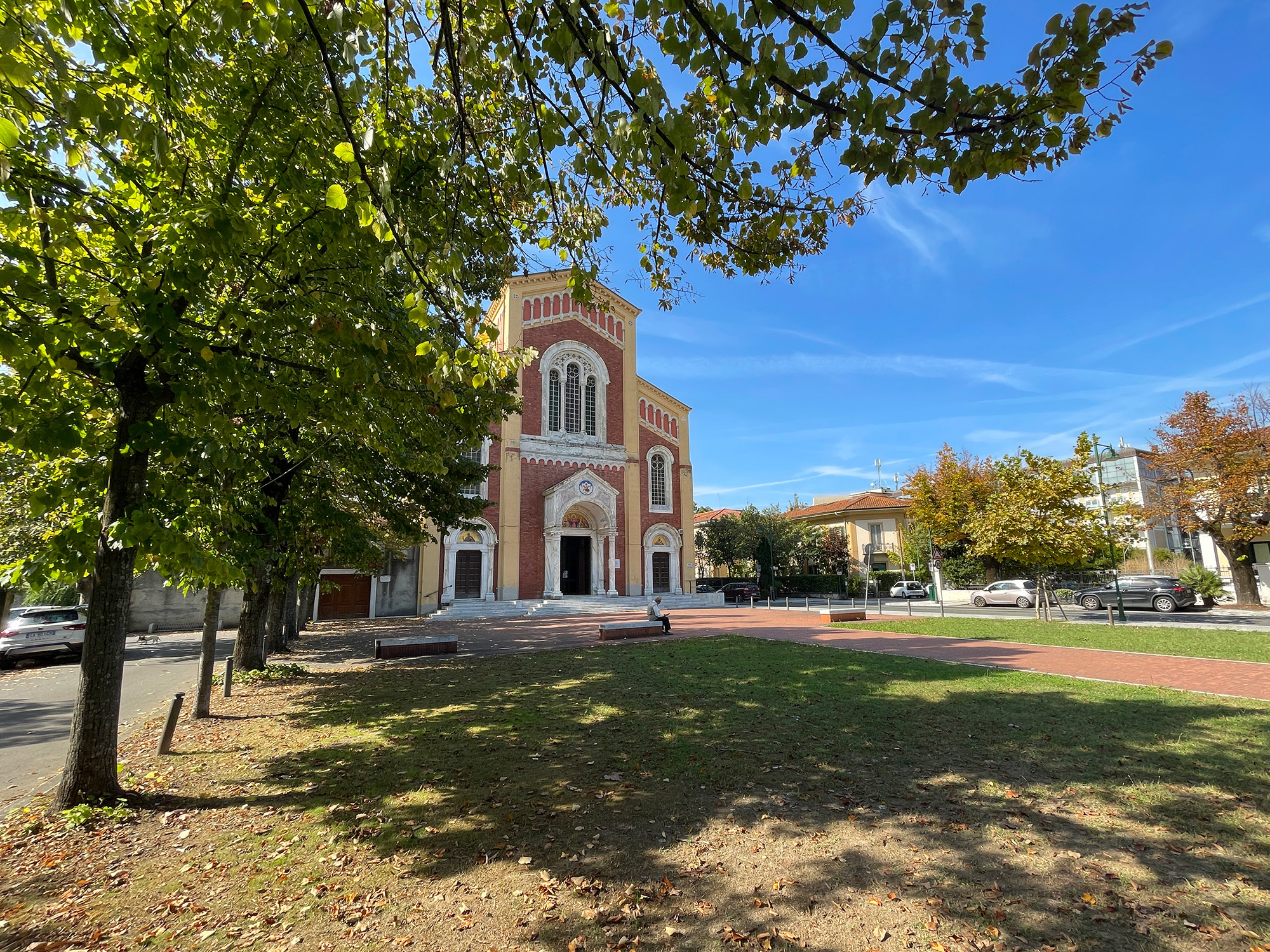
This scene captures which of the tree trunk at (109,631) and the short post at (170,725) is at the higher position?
the tree trunk at (109,631)

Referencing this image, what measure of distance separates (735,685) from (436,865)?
6308 mm

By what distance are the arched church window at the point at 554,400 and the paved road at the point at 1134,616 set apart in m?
16.0

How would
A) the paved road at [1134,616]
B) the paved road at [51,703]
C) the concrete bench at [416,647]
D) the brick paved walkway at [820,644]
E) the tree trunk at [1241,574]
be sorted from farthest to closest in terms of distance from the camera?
the tree trunk at [1241,574] < the paved road at [1134,616] < the concrete bench at [416,647] < the brick paved walkway at [820,644] < the paved road at [51,703]

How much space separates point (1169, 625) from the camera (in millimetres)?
17906

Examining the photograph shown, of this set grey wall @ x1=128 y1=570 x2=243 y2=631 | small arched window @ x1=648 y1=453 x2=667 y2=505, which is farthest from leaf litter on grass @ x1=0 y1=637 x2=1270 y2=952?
small arched window @ x1=648 y1=453 x2=667 y2=505

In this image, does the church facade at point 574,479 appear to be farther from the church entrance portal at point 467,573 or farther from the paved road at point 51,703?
the paved road at point 51,703

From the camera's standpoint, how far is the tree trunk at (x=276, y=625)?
14469 mm

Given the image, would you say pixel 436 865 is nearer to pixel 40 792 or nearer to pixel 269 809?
pixel 269 809

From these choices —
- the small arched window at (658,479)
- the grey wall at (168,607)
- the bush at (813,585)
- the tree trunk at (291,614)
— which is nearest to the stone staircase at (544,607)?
the small arched window at (658,479)

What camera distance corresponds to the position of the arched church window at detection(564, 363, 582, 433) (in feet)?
112

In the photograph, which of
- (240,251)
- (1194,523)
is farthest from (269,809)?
(1194,523)

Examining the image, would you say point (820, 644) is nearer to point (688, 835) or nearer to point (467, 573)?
point (688, 835)

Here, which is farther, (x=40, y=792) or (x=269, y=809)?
(x=40, y=792)

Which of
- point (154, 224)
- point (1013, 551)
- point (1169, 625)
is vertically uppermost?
point (154, 224)
